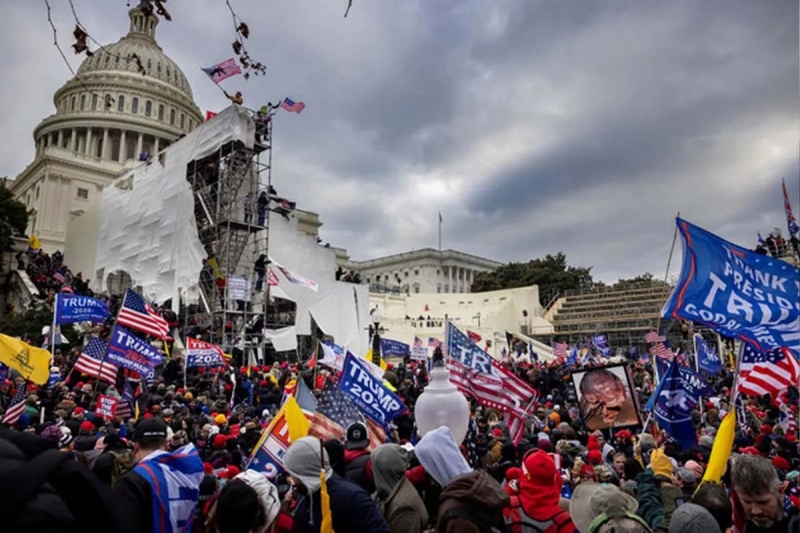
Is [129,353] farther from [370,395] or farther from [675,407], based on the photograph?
[675,407]

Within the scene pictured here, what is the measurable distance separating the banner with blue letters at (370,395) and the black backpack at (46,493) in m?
5.08

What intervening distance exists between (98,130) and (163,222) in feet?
136

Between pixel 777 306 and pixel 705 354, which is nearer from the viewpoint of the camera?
pixel 777 306

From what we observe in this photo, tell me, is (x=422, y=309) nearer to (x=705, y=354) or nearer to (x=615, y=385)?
(x=705, y=354)

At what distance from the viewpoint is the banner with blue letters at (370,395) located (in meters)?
6.71

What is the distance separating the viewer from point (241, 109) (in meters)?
29.8

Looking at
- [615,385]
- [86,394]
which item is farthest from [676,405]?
[86,394]

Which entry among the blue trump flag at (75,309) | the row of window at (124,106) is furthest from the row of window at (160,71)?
the blue trump flag at (75,309)

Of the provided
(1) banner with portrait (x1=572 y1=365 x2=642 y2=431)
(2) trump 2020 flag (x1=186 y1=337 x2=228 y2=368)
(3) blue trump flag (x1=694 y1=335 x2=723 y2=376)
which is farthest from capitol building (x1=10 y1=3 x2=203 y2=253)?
(1) banner with portrait (x1=572 y1=365 x2=642 y2=431)

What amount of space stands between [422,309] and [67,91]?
5228cm

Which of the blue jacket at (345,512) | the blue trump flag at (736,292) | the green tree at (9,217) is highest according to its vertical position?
the green tree at (9,217)

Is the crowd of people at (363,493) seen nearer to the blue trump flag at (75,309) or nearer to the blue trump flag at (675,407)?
the blue trump flag at (675,407)

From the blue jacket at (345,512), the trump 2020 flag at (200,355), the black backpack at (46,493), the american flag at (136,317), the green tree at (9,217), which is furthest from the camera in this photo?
the green tree at (9,217)

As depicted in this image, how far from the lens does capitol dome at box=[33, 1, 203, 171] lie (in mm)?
65062
